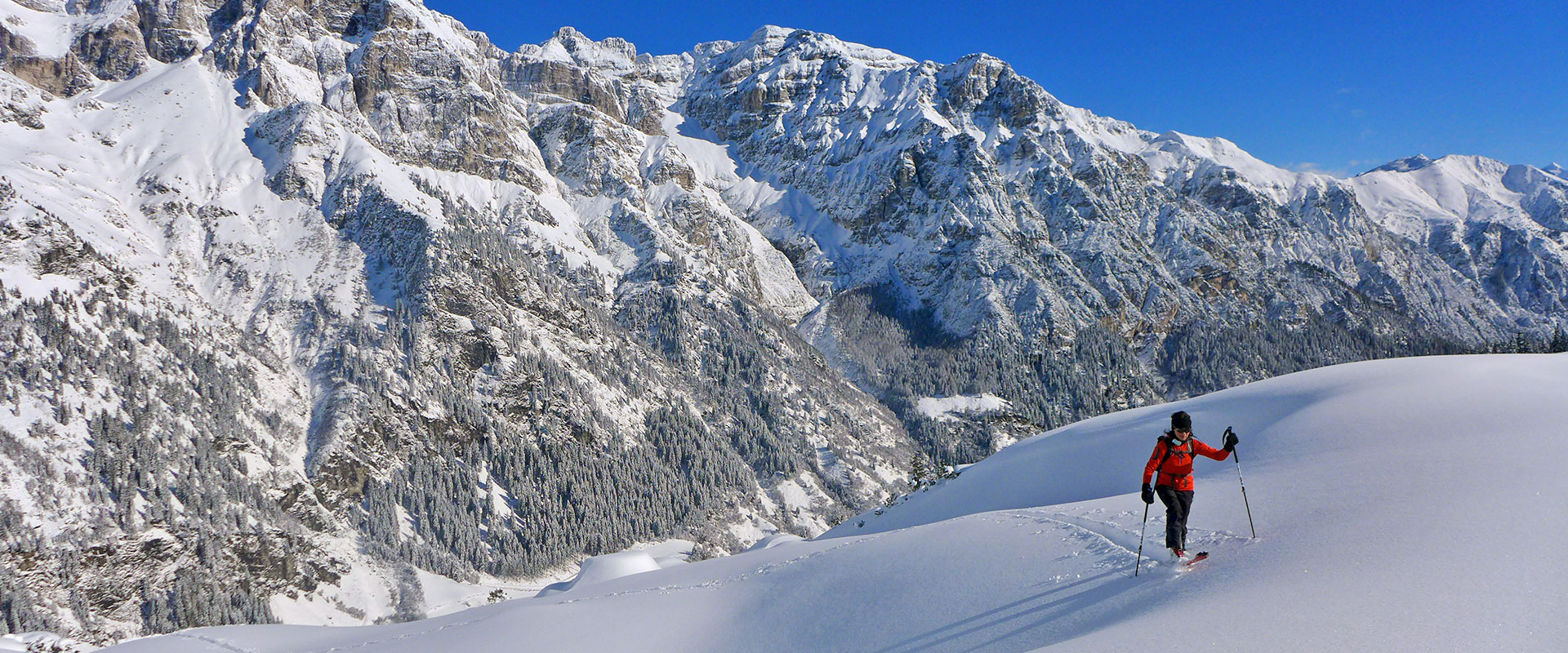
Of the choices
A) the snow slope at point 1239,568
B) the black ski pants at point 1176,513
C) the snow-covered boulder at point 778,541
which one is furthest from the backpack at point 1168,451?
the snow-covered boulder at point 778,541

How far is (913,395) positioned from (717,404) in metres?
52.4

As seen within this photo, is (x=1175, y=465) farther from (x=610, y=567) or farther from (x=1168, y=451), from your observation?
(x=610, y=567)

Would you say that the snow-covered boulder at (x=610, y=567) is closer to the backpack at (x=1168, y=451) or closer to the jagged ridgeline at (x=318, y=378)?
the backpack at (x=1168, y=451)

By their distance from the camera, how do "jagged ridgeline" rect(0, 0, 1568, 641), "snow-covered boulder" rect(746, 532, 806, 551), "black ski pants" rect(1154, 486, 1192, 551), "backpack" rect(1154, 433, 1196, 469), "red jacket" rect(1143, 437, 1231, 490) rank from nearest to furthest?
"black ski pants" rect(1154, 486, 1192, 551) < "red jacket" rect(1143, 437, 1231, 490) < "backpack" rect(1154, 433, 1196, 469) < "snow-covered boulder" rect(746, 532, 806, 551) < "jagged ridgeline" rect(0, 0, 1568, 641)

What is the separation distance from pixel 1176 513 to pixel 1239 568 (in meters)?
1.36

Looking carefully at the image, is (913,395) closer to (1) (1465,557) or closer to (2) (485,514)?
(2) (485,514)

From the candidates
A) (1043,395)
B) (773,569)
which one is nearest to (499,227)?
(1043,395)

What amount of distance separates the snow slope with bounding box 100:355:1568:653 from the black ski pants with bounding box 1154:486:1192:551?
0.49 meters

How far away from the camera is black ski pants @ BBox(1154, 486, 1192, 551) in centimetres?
1252

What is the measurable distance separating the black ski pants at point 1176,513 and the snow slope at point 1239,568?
0.49m

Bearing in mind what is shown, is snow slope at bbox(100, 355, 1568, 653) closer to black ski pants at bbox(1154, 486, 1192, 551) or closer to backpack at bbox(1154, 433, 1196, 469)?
black ski pants at bbox(1154, 486, 1192, 551)

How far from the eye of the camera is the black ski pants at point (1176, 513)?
1252 cm

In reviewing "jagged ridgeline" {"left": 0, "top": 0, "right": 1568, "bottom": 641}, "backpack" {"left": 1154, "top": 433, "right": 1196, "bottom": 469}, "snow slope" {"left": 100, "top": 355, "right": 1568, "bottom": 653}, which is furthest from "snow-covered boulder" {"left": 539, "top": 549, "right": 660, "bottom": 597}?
"jagged ridgeline" {"left": 0, "top": 0, "right": 1568, "bottom": 641}

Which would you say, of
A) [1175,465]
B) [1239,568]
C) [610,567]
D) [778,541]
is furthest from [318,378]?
[1239,568]
